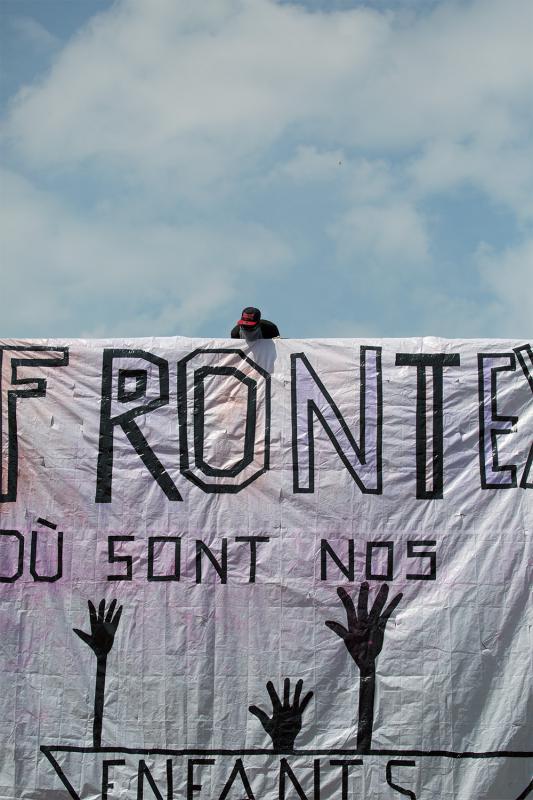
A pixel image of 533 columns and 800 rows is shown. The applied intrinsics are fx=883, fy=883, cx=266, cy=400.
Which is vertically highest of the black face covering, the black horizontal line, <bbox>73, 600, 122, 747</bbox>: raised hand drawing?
the black face covering

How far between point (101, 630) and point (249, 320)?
7.04 feet

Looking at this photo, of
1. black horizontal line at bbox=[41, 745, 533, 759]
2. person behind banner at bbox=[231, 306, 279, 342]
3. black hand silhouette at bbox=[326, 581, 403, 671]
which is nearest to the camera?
black horizontal line at bbox=[41, 745, 533, 759]

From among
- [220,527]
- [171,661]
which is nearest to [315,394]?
[220,527]

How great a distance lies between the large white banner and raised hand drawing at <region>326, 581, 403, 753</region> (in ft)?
0.04

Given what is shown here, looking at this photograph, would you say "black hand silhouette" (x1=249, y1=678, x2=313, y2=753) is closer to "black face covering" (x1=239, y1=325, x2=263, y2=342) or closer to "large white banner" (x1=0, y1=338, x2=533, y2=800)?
"large white banner" (x1=0, y1=338, x2=533, y2=800)

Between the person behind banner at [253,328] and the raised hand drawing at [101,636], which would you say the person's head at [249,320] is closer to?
the person behind banner at [253,328]

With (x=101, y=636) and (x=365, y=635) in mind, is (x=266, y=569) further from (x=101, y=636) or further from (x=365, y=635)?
(x=101, y=636)

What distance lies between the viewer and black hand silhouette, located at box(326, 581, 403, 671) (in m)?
5.32

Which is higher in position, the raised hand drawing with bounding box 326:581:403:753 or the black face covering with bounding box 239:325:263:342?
the black face covering with bounding box 239:325:263:342

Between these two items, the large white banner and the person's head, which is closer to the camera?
the large white banner

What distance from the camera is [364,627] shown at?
5352 millimetres

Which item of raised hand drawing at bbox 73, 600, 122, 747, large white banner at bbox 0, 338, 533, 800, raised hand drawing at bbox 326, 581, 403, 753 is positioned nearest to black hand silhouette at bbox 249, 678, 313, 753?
large white banner at bbox 0, 338, 533, 800

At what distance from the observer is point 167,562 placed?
5449 mm

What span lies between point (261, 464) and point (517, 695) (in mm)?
2064
